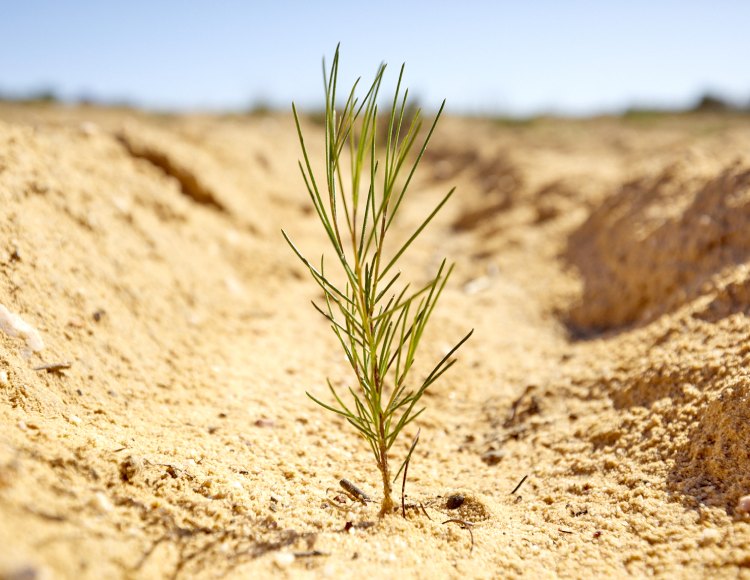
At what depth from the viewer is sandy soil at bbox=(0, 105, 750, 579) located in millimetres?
1457

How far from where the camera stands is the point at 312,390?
271 cm

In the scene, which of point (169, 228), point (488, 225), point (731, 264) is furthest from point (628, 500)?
point (488, 225)

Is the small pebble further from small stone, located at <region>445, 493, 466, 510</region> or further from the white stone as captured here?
the white stone

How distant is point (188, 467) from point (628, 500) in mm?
1399

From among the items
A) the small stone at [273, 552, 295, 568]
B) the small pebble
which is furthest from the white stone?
the small pebble

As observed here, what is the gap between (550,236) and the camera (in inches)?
209

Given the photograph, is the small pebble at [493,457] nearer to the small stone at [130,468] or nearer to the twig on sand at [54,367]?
the small stone at [130,468]

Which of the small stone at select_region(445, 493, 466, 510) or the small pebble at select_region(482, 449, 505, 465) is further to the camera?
the small pebble at select_region(482, 449, 505, 465)

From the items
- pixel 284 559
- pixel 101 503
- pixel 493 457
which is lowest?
pixel 493 457

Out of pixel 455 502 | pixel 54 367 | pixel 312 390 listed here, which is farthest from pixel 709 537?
pixel 54 367

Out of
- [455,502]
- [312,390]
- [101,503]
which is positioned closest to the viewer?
[101,503]

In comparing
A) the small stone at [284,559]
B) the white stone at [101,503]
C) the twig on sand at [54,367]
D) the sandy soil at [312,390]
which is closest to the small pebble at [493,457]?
the sandy soil at [312,390]

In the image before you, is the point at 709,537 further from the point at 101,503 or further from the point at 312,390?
the point at 312,390

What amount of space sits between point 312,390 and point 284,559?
1317 millimetres
